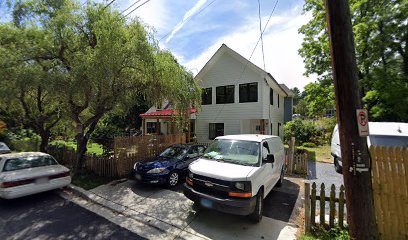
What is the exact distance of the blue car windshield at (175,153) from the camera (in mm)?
8538

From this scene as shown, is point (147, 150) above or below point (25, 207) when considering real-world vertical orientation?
above

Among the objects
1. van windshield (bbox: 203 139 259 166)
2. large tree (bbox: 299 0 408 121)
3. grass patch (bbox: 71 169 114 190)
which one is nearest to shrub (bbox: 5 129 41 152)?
grass patch (bbox: 71 169 114 190)

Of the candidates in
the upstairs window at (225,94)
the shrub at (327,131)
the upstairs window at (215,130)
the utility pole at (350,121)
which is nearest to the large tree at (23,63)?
the utility pole at (350,121)

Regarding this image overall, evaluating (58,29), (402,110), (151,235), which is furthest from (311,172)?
(58,29)

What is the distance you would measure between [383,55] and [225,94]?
1042cm

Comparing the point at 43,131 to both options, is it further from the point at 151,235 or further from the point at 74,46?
the point at 151,235

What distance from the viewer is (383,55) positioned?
540 inches

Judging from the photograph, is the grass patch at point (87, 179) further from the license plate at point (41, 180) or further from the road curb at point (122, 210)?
the license plate at point (41, 180)

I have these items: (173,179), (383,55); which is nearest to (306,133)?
(383,55)

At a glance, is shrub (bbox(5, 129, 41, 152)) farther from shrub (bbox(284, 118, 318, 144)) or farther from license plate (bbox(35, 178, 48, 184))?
shrub (bbox(284, 118, 318, 144))

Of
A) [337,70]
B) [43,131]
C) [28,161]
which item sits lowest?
[28,161]

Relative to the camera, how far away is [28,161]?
7.00 meters

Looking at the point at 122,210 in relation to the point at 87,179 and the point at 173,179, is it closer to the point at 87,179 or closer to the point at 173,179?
the point at 173,179

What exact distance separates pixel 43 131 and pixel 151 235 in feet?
35.2
